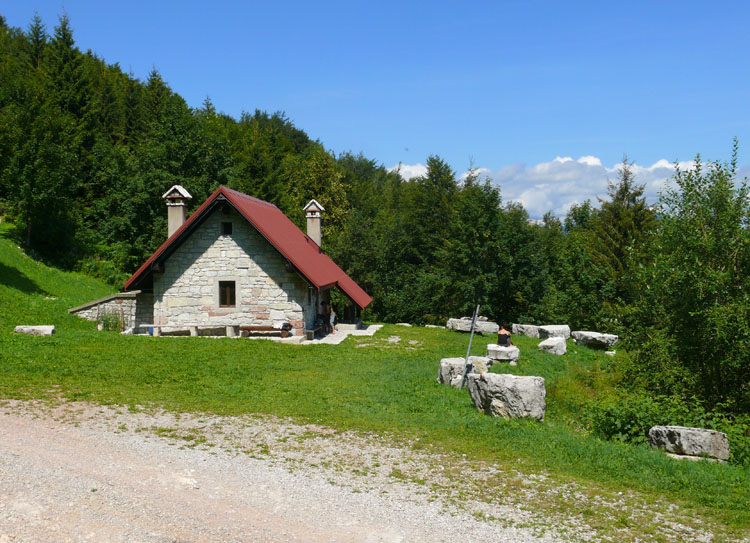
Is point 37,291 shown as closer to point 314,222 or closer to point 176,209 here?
point 176,209

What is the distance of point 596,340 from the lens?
2488 centimetres

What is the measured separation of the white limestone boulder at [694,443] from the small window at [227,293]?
58.9 feet

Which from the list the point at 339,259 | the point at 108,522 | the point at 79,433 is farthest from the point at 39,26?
the point at 108,522

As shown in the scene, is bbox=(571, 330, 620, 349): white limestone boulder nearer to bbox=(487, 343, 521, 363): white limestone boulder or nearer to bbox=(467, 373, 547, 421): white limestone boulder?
bbox=(487, 343, 521, 363): white limestone boulder

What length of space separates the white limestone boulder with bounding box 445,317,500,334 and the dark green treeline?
11.7ft

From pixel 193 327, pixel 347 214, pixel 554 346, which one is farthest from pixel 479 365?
pixel 347 214

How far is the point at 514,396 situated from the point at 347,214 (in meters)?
37.8

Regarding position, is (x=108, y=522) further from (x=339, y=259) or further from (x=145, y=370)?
(x=339, y=259)

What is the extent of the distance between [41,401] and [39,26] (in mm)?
49116

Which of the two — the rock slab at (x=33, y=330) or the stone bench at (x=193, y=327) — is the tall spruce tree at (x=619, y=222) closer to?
the stone bench at (x=193, y=327)

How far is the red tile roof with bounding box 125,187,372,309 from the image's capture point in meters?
22.6

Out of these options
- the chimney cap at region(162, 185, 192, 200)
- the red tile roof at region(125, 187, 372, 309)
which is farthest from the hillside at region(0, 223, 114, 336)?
the chimney cap at region(162, 185, 192, 200)

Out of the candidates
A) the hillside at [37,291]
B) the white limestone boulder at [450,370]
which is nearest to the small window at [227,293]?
the hillside at [37,291]

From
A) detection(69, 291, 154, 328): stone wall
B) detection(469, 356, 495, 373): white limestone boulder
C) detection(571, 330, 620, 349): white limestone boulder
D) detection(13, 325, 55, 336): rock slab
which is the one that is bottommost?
detection(571, 330, 620, 349): white limestone boulder
